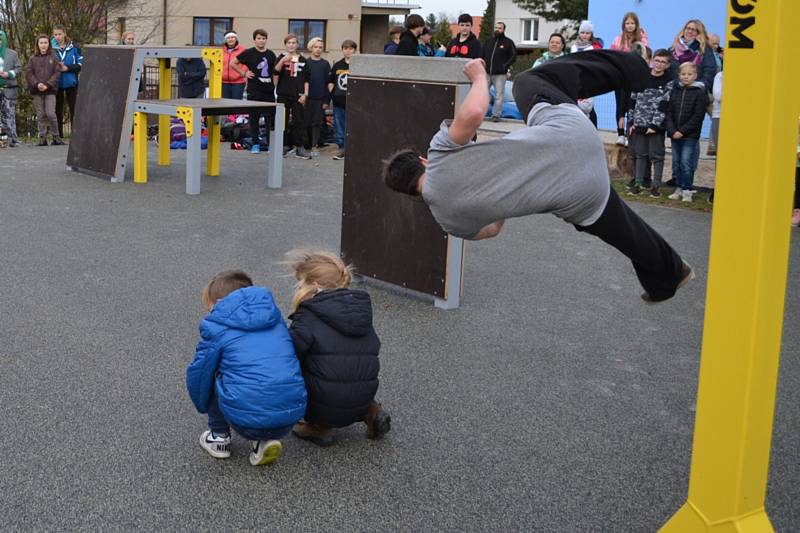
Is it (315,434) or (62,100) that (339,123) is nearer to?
(62,100)

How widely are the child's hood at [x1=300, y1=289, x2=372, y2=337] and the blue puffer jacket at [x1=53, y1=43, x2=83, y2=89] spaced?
42.5 feet

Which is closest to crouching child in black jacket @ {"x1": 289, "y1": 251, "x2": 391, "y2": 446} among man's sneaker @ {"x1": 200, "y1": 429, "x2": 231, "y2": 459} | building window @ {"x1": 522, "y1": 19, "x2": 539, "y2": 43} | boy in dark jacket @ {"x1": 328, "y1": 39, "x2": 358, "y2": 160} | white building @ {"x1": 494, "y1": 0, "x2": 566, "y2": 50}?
man's sneaker @ {"x1": 200, "y1": 429, "x2": 231, "y2": 459}

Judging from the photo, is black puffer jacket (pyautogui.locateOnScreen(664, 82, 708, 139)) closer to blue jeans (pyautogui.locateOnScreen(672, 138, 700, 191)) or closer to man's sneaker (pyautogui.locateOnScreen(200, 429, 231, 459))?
blue jeans (pyautogui.locateOnScreen(672, 138, 700, 191))

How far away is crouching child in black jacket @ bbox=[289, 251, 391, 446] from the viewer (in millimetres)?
4363

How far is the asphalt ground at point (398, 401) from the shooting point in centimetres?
402

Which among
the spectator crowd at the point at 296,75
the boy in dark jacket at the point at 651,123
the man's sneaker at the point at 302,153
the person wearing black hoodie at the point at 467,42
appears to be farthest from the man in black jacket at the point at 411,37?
the boy in dark jacket at the point at 651,123

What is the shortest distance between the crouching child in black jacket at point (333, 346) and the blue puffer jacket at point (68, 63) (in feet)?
42.2

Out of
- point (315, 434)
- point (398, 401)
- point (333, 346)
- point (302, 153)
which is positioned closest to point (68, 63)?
point (302, 153)

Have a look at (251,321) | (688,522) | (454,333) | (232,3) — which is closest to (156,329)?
(454,333)

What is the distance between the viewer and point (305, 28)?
44.1 metres

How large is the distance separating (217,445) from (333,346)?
0.66 meters

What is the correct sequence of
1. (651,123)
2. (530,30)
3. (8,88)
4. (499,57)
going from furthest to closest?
(530,30), (499,57), (8,88), (651,123)

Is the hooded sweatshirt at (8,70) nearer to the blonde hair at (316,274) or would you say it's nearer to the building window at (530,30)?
the blonde hair at (316,274)

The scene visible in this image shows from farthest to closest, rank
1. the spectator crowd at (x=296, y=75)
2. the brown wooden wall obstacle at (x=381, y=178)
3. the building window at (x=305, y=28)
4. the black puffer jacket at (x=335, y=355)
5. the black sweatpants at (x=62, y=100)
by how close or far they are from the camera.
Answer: the building window at (x=305, y=28)
the black sweatpants at (x=62, y=100)
the spectator crowd at (x=296, y=75)
the brown wooden wall obstacle at (x=381, y=178)
the black puffer jacket at (x=335, y=355)
